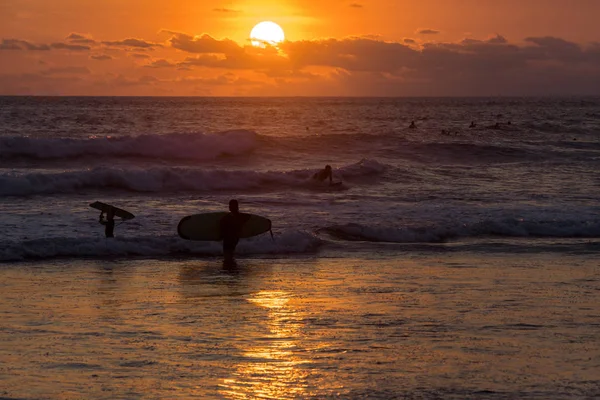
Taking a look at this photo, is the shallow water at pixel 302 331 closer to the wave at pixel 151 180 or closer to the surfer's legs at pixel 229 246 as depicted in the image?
the surfer's legs at pixel 229 246

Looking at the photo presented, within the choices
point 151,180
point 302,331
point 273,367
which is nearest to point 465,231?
point 302,331

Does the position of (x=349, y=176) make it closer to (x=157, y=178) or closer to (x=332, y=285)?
(x=157, y=178)

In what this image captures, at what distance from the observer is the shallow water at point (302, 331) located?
27.4 ft

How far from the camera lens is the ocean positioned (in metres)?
8.59

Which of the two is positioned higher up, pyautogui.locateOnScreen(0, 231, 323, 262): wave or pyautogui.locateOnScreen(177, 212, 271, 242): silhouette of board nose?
pyautogui.locateOnScreen(177, 212, 271, 242): silhouette of board nose

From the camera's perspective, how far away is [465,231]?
2002 centimetres

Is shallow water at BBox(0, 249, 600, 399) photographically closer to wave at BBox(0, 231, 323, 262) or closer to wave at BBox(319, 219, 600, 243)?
wave at BBox(0, 231, 323, 262)

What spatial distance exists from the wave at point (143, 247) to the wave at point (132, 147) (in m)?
23.5

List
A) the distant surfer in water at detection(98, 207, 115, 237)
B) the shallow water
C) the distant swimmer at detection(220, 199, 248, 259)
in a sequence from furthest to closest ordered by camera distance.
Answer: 1. the distant surfer in water at detection(98, 207, 115, 237)
2. the distant swimmer at detection(220, 199, 248, 259)
3. the shallow water

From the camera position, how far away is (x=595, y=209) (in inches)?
935

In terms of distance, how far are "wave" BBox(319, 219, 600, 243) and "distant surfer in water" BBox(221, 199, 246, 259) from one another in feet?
10.2

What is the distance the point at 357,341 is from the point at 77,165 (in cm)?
3005

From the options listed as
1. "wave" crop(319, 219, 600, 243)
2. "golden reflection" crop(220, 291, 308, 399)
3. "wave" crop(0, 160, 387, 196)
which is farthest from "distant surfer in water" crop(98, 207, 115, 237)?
"wave" crop(0, 160, 387, 196)

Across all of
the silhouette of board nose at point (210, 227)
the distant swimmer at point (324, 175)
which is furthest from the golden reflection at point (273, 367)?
the distant swimmer at point (324, 175)
